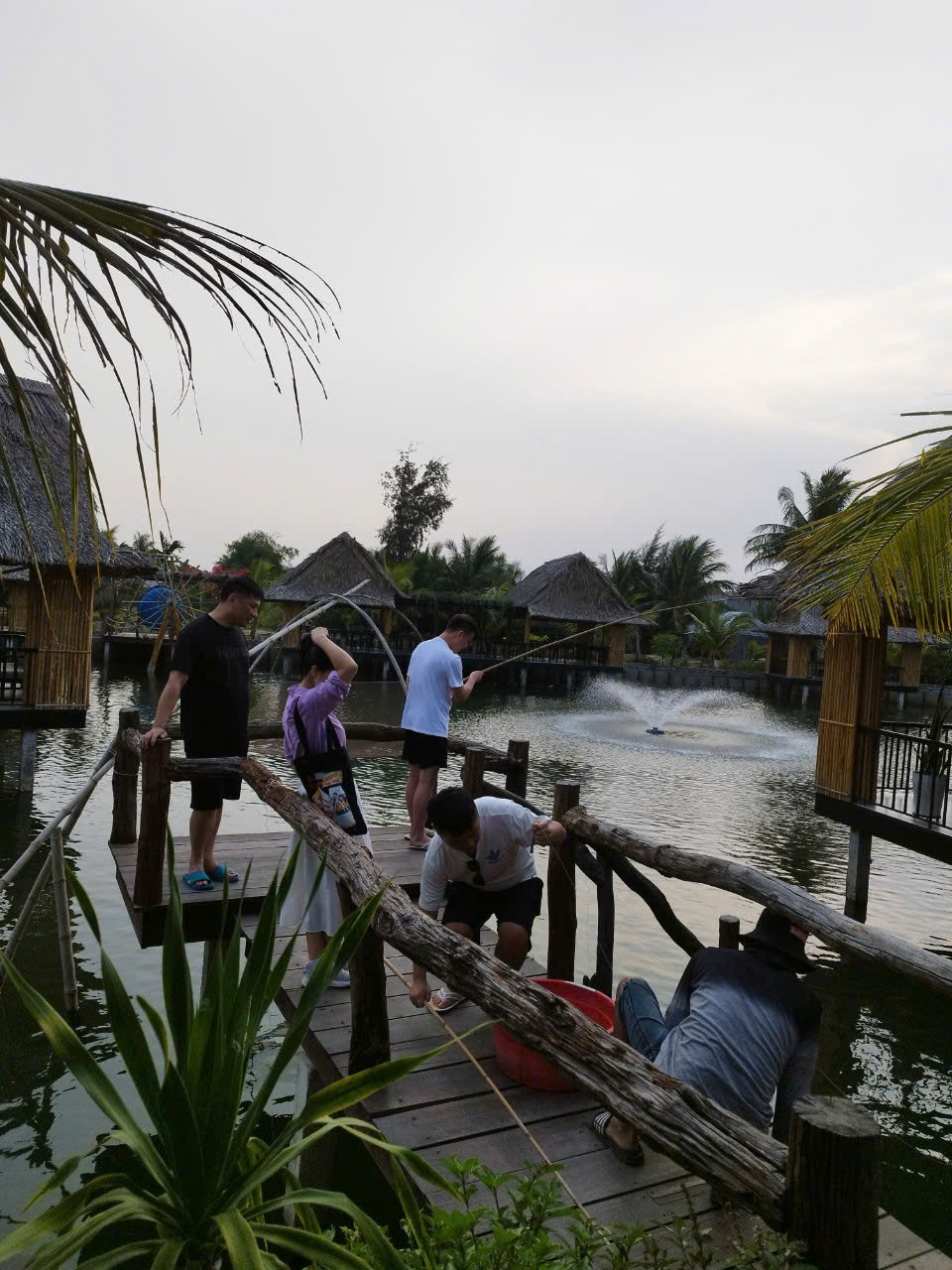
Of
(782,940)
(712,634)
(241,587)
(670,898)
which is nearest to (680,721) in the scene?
(712,634)

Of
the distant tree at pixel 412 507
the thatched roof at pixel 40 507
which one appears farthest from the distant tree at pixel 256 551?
the thatched roof at pixel 40 507

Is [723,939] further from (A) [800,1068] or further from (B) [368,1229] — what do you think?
(B) [368,1229]

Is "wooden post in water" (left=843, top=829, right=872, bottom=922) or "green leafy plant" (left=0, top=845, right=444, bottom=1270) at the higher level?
"green leafy plant" (left=0, top=845, right=444, bottom=1270)

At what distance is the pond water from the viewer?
4859mm

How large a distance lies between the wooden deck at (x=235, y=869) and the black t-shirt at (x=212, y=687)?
63 cm

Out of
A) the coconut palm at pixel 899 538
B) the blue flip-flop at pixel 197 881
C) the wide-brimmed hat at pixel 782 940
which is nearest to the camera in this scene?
the wide-brimmed hat at pixel 782 940

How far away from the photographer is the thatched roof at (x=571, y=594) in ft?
113

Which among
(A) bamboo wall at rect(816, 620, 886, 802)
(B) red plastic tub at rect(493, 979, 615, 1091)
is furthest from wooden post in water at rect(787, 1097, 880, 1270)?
(A) bamboo wall at rect(816, 620, 886, 802)

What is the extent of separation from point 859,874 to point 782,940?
6788mm

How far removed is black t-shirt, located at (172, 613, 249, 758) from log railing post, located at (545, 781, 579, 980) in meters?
1.59

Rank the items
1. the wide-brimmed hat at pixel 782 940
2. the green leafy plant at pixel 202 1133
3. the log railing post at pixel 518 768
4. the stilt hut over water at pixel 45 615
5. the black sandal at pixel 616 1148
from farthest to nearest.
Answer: the stilt hut over water at pixel 45 615
the log railing post at pixel 518 768
the wide-brimmed hat at pixel 782 940
the black sandal at pixel 616 1148
the green leafy plant at pixel 202 1133

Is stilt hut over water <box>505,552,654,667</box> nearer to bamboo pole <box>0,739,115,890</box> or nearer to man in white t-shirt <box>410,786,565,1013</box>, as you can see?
bamboo pole <box>0,739,115,890</box>

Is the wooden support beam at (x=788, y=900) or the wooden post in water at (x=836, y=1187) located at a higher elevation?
the wooden support beam at (x=788, y=900)

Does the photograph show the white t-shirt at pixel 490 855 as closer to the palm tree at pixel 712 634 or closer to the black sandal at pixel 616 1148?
the black sandal at pixel 616 1148
